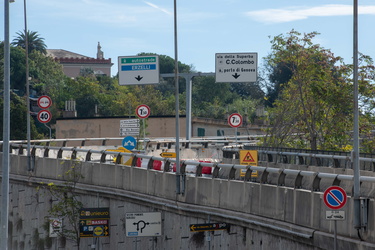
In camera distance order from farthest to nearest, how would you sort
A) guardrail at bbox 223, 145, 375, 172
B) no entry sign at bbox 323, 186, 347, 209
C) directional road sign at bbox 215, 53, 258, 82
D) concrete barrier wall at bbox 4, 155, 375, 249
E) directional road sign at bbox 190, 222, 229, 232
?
directional road sign at bbox 215, 53, 258, 82
guardrail at bbox 223, 145, 375, 172
directional road sign at bbox 190, 222, 229, 232
concrete barrier wall at bbox 4, 155, 375, 249
no entry sign at bbox 323, 186, 347, 209

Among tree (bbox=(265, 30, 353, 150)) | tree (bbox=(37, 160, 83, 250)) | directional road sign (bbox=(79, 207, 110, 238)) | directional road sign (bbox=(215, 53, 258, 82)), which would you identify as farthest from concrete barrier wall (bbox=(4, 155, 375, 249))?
tree (bbox=(265, 30, 353, 150))

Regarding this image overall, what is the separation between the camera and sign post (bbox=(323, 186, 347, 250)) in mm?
16797

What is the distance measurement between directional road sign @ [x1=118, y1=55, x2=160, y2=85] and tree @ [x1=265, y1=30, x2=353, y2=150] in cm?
757

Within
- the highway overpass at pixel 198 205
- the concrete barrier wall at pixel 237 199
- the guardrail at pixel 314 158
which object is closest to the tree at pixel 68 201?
the highway overpass at pixel 198 205

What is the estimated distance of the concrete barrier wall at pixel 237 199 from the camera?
18.0 metres

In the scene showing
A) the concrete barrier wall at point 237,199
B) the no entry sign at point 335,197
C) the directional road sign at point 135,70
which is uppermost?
the directional road sign at point 135,70

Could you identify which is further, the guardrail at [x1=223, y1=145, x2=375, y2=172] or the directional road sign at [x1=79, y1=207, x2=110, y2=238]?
the directional road sign at [x1=79, y1=207, x2=110, y2=238]

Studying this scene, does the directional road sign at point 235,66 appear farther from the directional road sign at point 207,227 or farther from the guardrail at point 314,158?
the directional road sign at point 207,227

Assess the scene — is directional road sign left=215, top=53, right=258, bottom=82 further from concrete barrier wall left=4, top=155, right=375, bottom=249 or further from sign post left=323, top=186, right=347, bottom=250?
sign post left=323, top=186, right=347, bottom=250

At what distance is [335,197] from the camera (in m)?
16.9

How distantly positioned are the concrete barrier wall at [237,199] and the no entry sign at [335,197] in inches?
19.7

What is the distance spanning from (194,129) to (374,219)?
2831 inches

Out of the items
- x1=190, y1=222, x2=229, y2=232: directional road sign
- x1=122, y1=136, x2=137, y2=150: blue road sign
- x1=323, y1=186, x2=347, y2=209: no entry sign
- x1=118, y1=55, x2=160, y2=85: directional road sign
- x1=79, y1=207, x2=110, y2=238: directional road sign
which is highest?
x1=118, y1=55, x2=160, y2=85: directional road sign

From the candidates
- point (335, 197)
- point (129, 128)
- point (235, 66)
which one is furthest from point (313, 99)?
point (335, 197)
